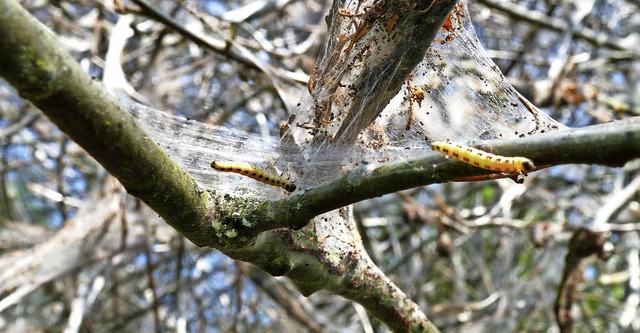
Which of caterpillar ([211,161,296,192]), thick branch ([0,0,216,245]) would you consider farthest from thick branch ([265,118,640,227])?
thick branch ([0,0,216,245])

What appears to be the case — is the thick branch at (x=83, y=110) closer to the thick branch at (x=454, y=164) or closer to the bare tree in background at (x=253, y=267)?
the thick branch at (x=454, y=164)

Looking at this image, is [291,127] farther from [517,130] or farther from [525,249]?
[525,249]

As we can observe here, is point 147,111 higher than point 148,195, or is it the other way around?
point 148,195

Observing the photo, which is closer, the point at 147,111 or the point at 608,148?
the point at 608,148

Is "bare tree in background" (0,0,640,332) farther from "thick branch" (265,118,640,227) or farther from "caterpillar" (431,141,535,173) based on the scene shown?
"caterpillar" (431,141,535,173)

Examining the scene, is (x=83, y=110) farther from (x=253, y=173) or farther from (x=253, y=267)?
(x=253, y=267)

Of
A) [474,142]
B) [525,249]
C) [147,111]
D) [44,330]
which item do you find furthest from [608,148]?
[525,249]
